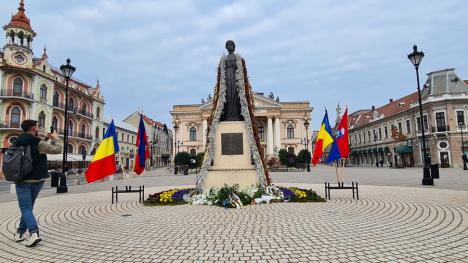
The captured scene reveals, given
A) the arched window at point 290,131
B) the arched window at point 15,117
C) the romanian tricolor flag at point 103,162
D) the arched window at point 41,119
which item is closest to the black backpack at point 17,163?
the romanian tricolor flag at point 103,162

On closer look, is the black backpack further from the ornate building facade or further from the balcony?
the balcony

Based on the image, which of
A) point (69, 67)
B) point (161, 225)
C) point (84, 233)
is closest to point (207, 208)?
point (161, 225)

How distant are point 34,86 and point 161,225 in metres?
39.3

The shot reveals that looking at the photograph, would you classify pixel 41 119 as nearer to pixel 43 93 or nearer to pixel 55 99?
pixel 43 93

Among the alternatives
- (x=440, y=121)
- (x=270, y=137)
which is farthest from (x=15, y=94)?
(x=440, y=121)

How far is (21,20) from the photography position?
1415 inches

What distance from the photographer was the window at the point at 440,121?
1564 inches

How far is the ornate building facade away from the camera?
1350 inches

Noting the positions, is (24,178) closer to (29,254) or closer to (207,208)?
(29,254)

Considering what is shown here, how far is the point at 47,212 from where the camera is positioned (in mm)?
8703

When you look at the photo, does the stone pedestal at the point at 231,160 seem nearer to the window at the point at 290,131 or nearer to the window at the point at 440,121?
the window at the point at 440,121

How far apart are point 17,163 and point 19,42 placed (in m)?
40.9

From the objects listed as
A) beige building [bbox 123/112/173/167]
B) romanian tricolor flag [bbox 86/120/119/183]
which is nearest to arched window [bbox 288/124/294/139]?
beige building [bbox 123/112/173/167]

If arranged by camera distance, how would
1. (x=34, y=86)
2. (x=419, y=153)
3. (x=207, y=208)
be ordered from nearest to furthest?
(x=207, y=208) → (x=34, y=86) → (x=419, y=153)
